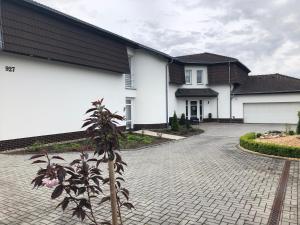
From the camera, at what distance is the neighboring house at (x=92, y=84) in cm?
1295

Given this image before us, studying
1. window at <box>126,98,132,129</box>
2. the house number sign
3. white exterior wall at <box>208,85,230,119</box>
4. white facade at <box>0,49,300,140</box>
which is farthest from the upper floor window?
white exterior wall at <box>208,85,230,119</box>

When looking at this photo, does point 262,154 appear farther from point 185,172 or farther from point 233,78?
point 233,78

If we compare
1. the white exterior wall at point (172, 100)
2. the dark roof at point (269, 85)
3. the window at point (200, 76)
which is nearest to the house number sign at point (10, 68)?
the white exterior wall at point (172, 100)

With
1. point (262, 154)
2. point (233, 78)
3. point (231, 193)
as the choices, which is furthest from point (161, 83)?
point (231, 193)

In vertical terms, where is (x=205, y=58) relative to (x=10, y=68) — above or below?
above

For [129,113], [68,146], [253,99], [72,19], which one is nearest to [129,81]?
[129,113]

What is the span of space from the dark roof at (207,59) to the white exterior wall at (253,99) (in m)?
4.10

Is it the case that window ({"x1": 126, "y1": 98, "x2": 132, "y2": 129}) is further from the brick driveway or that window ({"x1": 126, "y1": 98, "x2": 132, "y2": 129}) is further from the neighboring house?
the brick driveway

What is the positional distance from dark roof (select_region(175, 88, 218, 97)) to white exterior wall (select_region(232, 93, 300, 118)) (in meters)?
2.42

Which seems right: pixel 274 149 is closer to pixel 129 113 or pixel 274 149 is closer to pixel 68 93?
pixel 68 93

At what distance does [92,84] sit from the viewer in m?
18.1

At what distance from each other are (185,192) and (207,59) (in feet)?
98.1

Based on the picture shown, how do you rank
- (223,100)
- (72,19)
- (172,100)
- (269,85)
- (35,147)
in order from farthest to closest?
(223,100), (269,85), (172,100), (72,19), (35,147)

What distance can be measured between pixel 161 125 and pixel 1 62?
14.8 meters
